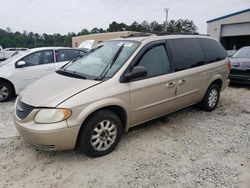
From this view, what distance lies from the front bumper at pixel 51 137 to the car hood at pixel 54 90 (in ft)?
1.09

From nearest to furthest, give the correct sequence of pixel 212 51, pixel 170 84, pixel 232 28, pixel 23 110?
1. pixel 23 110
2. pixel 170 84
3. pixel 212 51
4. pixel 232 28

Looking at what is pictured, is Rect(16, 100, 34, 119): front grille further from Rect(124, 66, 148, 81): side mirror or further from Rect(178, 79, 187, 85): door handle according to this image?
Rect(178, 79, 187, 85): door handle

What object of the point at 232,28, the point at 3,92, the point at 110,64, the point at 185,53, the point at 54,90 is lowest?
the point at 3,92

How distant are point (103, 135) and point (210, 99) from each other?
9.99 feet

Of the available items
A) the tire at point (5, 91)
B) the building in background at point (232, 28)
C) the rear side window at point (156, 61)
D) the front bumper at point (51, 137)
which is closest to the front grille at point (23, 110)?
the front bumper at point (51, 137)

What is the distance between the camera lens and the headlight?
304cm

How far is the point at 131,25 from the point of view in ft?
221

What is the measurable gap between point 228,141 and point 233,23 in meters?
22.1

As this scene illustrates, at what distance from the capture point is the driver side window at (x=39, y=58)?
6.78 m

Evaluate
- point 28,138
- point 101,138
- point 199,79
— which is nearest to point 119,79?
point 101,138

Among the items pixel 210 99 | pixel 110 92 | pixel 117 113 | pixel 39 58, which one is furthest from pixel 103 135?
pixel 39 58

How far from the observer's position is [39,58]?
695 cm

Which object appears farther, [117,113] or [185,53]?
[185,53]

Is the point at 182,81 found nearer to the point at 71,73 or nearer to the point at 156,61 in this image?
the point at 156,61
